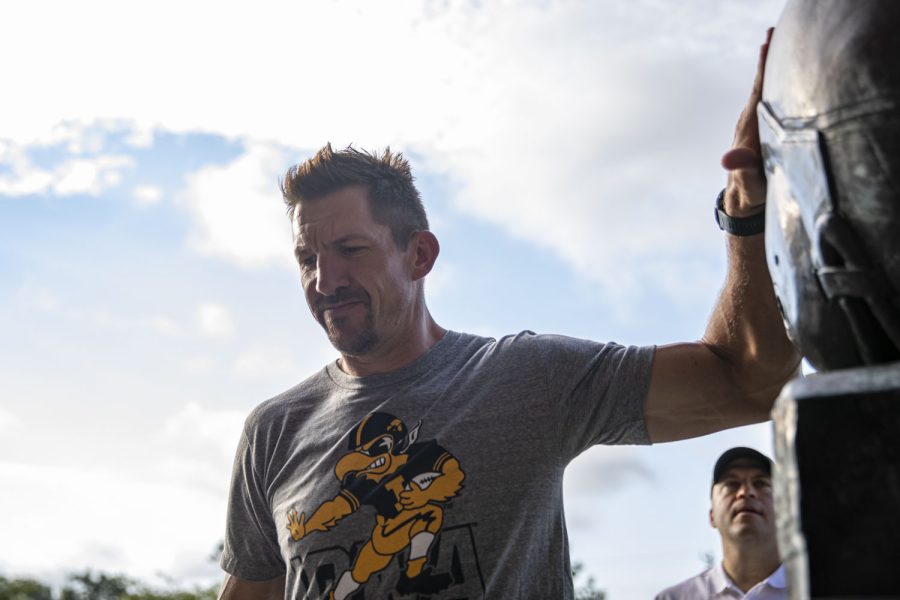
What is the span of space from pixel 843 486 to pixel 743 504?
10.8 feet

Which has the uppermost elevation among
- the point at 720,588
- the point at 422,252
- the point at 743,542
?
the point at 422,252

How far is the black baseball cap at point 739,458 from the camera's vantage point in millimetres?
4340

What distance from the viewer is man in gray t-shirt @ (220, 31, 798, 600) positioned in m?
2.52

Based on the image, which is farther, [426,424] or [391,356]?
[391,356]

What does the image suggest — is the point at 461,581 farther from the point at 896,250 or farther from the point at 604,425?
the point at 896,250

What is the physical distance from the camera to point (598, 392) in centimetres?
265

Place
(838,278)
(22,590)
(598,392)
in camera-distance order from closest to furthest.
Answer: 1. (838,278)
2. (598,392)
3. (22,590)

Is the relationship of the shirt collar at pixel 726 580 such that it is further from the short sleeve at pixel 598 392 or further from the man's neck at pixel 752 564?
the short sleeve at pixel 598 392

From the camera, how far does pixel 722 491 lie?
14.1ft

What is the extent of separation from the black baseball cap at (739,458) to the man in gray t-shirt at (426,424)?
5.81ft

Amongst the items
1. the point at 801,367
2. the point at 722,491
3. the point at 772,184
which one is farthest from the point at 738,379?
the point at 722,491

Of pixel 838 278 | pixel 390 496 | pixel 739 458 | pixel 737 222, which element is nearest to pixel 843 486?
pixel 838 278

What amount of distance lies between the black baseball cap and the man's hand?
291 cm

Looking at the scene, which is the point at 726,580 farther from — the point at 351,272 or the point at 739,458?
the point at 351,272
